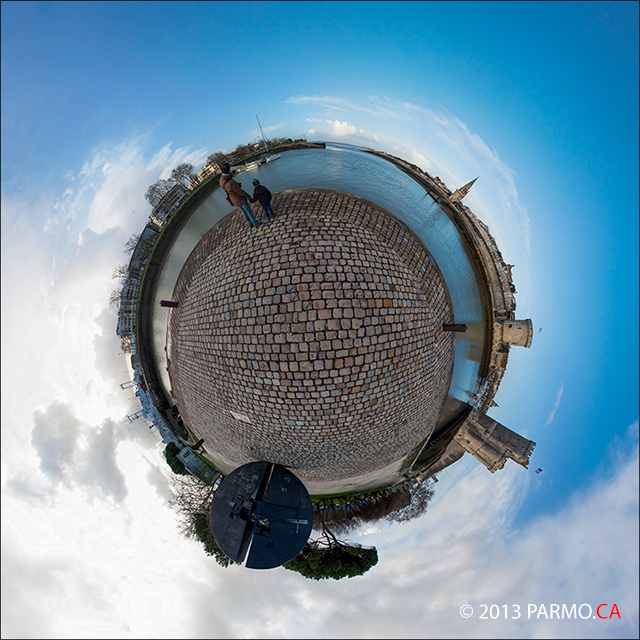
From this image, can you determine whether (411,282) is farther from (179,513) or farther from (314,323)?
(179,513)

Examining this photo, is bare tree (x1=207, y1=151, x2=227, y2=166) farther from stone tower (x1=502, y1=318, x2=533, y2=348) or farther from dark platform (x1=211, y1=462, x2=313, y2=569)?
stone tower (x1=502, y1=318, x2=533, y2=348)

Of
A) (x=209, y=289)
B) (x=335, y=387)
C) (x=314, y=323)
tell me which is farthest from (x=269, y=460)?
(x=209, y=289)

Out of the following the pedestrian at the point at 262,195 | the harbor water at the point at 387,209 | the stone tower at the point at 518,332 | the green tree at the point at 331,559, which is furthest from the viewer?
the green tree at the point at 331,559

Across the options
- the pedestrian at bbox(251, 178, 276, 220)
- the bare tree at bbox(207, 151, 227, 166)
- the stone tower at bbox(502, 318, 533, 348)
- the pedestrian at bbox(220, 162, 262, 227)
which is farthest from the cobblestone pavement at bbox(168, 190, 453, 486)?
the bare tree at bbox(207, 151, 227, 166)

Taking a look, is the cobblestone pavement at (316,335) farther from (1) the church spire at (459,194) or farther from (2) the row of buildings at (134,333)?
(1) the church spire at (459,194)

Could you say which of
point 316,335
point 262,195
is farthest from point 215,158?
point 316,335

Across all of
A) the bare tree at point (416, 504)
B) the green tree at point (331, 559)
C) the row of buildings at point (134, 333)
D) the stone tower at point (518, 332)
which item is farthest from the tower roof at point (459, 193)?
the green tree at point (331, 559)
